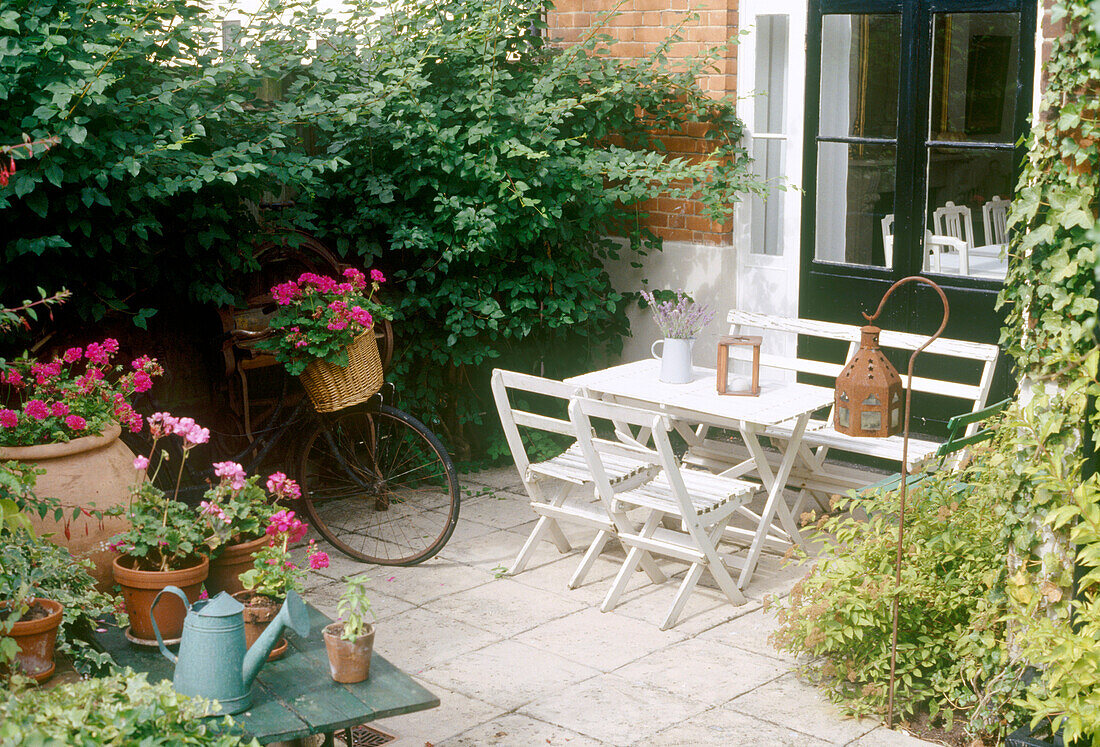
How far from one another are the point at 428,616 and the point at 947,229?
11.0ft

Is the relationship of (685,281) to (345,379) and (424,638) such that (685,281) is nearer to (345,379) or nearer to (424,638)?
(345,379)

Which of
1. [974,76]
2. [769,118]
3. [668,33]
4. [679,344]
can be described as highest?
[668,33]

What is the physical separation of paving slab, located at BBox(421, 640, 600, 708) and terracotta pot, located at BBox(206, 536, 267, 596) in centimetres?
111

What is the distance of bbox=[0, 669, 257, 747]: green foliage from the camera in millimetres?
2551

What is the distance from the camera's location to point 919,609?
4.09m

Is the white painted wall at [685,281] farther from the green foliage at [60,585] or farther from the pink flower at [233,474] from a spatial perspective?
the green foliage at [60,585]

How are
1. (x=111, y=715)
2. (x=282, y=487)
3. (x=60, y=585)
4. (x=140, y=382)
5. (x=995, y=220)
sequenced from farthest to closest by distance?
(x=995, y=220)
(x=140, y=382)
(x=282, y=487)
(x=60, y=585)
(x=111, y=715)

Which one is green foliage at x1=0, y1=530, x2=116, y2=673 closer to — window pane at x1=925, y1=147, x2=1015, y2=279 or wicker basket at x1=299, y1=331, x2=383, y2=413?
wicker basket at x1=299, y1=331, x2=383, y2=413

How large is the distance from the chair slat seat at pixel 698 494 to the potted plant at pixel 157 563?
2034mm

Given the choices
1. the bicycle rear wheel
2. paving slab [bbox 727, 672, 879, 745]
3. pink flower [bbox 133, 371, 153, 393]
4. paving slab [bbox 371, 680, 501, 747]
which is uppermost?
pink flower [bbox 133, 371, 153, 393]

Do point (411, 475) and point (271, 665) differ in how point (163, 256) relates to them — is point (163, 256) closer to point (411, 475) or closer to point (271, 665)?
point (411, 475)

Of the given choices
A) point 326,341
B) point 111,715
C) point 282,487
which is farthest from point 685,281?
point 111,715

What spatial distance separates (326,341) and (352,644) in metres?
2.21

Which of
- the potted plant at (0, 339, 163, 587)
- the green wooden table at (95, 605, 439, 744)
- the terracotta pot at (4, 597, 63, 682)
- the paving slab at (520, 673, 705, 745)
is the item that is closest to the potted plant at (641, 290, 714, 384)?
the paving slab at (520, 673, 705, 745)
